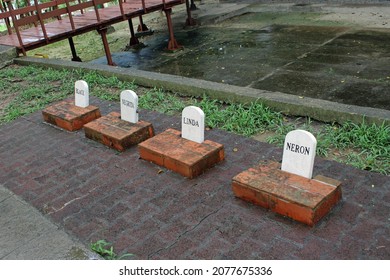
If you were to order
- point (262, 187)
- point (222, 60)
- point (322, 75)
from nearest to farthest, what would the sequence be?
point (262, 187) < point (322, 75) < point (222, 60)

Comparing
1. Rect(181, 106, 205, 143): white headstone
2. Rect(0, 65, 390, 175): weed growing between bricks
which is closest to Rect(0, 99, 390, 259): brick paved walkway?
Rect(0, 65, 390, 175): weed growing between bricks

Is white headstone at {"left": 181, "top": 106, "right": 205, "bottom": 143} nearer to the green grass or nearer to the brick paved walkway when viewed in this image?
the brick paved walkway

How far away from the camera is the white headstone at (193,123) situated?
378 centimetres

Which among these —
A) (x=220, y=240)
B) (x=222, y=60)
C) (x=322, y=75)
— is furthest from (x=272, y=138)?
(x=222, y=60)

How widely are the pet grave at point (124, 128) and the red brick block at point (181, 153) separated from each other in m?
0.33

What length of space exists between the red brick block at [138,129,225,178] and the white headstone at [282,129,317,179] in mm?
780

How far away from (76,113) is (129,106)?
101 cm

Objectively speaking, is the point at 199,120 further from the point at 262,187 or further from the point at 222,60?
the point at 222,60

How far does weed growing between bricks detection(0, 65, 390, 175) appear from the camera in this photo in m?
3.86

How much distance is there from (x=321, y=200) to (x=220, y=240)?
0.77 meters

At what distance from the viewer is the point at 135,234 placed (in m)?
3.04

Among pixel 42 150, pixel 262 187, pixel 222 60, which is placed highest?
pixel 262 187

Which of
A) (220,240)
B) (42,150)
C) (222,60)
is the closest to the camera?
(220,240)

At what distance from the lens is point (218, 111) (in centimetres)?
503
